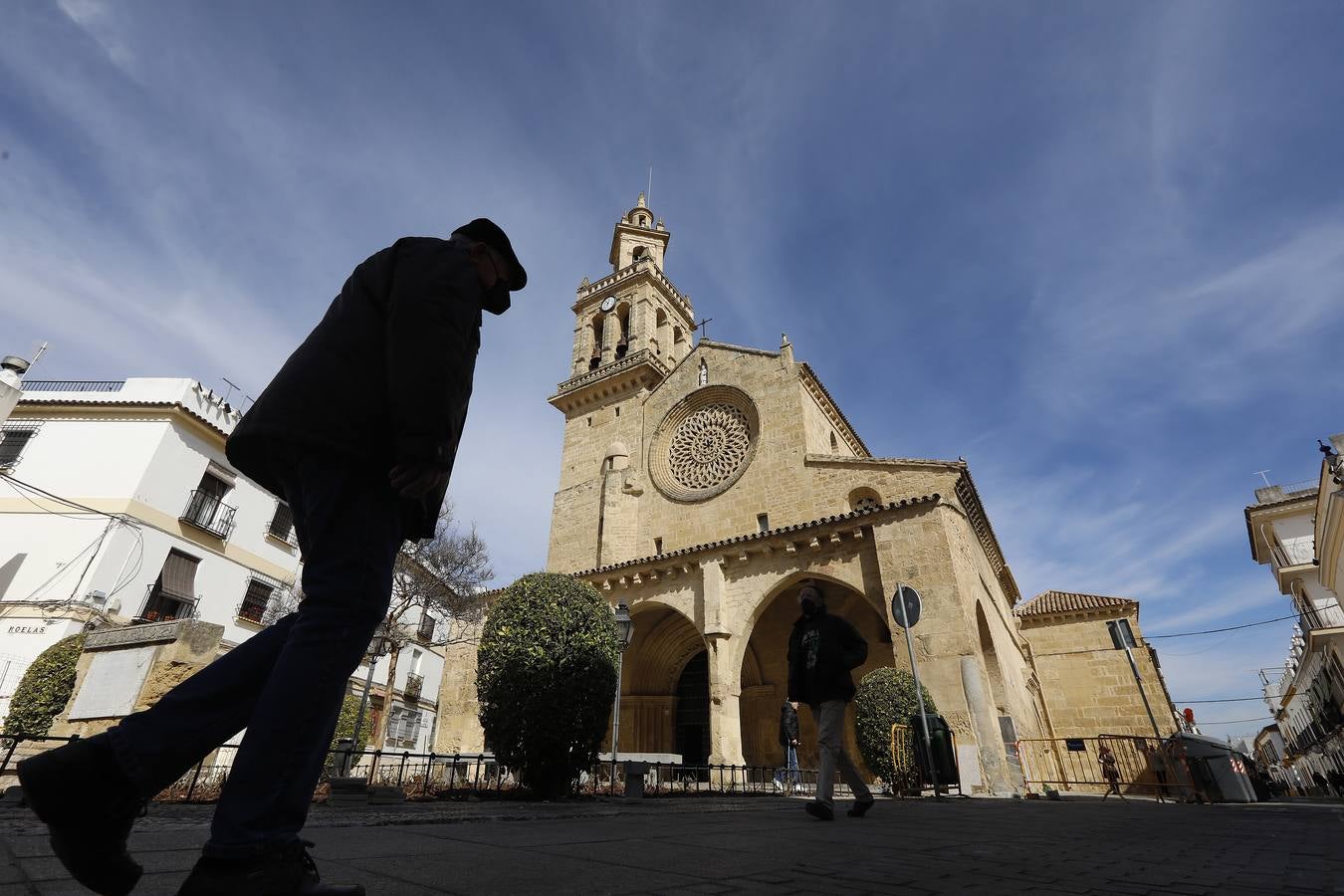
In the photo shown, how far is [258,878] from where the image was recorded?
45.4 inches

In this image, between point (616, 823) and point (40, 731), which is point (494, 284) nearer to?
point (616, 823)

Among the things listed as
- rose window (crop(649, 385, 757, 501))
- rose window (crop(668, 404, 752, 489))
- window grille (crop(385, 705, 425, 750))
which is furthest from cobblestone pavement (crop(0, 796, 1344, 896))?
window grille (crop(385, 705, 425, 750))

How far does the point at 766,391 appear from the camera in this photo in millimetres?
16938

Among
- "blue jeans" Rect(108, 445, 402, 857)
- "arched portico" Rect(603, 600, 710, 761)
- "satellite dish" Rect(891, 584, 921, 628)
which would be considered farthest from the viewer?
"arched portico" Rect(603, 600, 710, 761)

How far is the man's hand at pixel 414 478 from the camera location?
61.2 inches

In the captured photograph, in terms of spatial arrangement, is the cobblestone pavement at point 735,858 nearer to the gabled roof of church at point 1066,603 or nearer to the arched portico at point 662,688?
the arched portico at point 662,688

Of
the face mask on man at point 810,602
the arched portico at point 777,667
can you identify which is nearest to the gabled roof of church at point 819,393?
the arched portico at point 777,667

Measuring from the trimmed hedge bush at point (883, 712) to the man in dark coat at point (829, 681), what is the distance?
491 centimetres

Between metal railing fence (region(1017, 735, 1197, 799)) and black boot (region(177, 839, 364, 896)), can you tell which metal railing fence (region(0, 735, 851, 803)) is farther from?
metal railing fence (region(1017, 735, 1197, 799))

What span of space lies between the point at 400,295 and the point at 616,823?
2.89 m

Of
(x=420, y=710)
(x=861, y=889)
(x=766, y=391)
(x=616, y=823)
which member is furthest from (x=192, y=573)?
(x=861, y=889)

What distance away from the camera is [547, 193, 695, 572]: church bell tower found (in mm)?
18000

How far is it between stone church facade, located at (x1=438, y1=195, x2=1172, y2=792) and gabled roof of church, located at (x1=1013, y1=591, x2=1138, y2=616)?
101 centimetres

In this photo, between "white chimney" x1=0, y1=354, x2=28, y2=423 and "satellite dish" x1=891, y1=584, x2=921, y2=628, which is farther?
"white chimney" x1=0, y1=354, x2=28, y2=423
